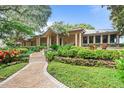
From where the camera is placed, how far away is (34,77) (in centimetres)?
716

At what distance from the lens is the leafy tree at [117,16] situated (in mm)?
6961

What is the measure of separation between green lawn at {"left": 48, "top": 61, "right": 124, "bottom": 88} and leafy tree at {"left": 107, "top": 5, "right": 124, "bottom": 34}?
3.17 ft

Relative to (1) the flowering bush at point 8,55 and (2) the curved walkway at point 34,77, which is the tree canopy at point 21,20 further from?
(2) the curved walkway at point 34,77

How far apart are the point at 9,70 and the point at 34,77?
2.86ft

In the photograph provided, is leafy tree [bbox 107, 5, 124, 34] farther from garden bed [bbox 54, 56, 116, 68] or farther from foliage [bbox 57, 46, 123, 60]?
garden bed [bbox 54, 56, 116, 68]

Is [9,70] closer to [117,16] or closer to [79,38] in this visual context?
[79,38]

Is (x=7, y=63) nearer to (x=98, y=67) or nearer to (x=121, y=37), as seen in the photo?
(x=98, y=67)

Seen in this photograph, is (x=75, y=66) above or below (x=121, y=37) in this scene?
below

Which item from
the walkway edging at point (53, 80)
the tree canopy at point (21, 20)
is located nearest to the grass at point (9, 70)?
the walkway edging at point (53, 80)

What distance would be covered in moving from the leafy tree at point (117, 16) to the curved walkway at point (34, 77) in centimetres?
175

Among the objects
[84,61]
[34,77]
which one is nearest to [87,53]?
[84,61]
